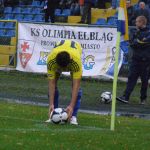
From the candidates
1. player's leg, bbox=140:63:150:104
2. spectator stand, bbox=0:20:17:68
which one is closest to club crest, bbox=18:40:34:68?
spectator stand, bbox=0:20:17:68

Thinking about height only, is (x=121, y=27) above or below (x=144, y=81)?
above

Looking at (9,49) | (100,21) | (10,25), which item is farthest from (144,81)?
(10,25)

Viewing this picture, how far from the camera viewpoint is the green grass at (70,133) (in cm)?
970

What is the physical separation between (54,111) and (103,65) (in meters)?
9.77

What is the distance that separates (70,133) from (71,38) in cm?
1171

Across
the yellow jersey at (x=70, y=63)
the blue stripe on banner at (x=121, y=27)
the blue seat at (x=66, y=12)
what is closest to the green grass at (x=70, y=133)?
the yellow jersey at (x=70, y=63)

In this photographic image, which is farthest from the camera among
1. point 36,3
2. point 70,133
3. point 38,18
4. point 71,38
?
point 36,3

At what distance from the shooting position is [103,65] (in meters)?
21.7

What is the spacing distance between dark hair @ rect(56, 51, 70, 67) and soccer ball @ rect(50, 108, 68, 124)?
3.25ft

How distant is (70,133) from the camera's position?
11.0m

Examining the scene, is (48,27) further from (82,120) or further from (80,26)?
(82,120)

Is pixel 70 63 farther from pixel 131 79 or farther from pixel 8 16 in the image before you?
pixel 8 16

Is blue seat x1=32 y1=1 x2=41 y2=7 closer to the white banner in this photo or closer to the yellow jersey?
the white banner

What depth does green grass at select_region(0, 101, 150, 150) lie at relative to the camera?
9695 mm
